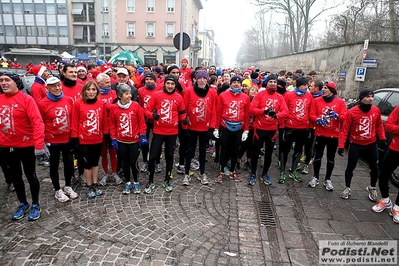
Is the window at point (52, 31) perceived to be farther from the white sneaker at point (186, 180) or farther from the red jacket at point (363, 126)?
the red jacket at point (363, 126)

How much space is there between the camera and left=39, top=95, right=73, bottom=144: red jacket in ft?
14.6

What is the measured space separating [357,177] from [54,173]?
6296 millimetres

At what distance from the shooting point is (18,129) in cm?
400

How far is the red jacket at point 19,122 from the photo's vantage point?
3951 millimetres

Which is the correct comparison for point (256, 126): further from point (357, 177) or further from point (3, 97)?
point (3, 97)

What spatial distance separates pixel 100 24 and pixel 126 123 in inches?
1666

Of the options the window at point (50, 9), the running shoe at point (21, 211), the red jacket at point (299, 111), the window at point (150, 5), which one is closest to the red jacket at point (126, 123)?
the running shoe at point (21, 211)

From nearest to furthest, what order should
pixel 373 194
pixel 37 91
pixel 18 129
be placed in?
pixel 18 129, pixel 373 194, pixel 37 91

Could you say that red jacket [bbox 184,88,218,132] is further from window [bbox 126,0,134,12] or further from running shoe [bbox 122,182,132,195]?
window [bbox 126,0,134,12]

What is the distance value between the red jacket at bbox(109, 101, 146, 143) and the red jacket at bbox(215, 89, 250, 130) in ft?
5.18

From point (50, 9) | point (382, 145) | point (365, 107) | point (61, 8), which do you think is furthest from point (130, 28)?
point (365, 107)

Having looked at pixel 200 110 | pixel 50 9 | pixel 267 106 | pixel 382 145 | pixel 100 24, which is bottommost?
pixel 382 145

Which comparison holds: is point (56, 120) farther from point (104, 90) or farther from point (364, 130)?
point (364, 130)

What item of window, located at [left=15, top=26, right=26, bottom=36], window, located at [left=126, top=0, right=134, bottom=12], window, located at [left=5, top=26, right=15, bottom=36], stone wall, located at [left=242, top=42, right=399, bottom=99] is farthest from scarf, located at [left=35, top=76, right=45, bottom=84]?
window, located at [left=5, top=26, right=15, bottom=36]
